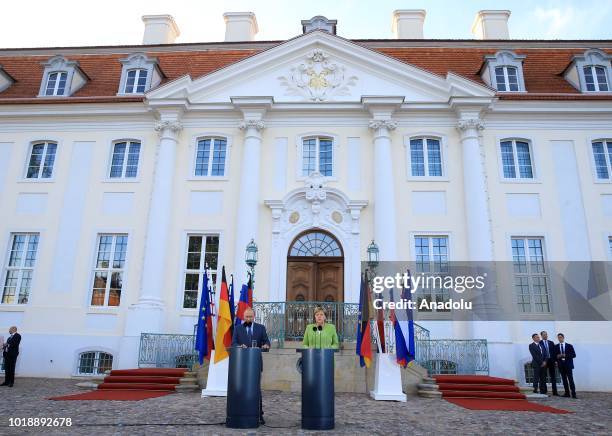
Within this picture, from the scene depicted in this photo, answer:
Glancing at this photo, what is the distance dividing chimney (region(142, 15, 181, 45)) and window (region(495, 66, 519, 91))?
16144 millimetres

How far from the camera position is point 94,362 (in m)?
15.7

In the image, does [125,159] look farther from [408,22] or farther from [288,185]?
[408,22]

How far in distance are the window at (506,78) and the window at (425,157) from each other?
135 inches

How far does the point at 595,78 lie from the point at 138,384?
737 inches

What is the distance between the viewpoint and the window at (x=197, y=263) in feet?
53.4

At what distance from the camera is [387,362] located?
1097 cm

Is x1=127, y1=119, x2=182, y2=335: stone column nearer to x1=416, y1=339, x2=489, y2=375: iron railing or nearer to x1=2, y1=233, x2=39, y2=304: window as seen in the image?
x1=2, y1=233, x2=39, y2=304: window

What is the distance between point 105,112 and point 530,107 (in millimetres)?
15564

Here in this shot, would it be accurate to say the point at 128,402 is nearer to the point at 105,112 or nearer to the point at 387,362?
the point at 387,362

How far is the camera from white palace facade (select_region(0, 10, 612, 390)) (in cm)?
1594

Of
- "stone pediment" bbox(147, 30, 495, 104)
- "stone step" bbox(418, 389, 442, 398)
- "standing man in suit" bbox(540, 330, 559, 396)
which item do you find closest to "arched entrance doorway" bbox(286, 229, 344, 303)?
"stone step" bbox(418, 389, 442, 398)

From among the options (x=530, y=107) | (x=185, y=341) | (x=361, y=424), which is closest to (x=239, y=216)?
(x=185, y=341)

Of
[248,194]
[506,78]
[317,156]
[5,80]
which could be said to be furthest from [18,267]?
[506,78]

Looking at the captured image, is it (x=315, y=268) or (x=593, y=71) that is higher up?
(x=593, y=71)
